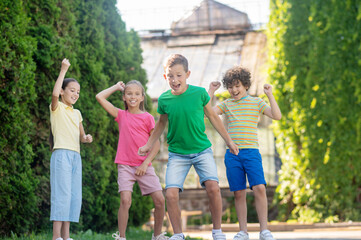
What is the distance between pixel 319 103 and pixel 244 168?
20.2ft


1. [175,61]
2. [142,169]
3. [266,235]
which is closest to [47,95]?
[142,169]

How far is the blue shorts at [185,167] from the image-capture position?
4289 millimetres

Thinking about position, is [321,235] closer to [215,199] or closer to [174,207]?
[215,199]

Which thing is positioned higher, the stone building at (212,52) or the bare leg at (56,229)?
the stone building at (212,52)

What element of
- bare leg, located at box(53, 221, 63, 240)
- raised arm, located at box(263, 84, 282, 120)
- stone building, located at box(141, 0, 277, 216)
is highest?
stone building, located at box(141, 0, 277, 216)

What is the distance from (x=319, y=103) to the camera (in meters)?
10.4

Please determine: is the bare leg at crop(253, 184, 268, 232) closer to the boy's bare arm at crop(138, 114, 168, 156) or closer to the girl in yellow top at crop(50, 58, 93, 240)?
the boy's bare arm at crop(138, 114, 168, 156)

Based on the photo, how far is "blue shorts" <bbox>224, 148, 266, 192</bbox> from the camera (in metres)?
4.62

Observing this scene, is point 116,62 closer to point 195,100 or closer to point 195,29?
point 195,100

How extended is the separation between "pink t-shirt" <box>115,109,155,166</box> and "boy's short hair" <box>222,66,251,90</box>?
2.78 feet

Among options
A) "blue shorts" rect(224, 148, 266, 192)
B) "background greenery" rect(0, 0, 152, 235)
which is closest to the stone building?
"background greenery" rect(0, 0, 152, 235)

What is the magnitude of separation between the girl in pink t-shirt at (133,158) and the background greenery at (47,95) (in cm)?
106

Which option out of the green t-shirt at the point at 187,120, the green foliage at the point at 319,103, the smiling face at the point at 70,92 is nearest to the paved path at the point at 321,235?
the green foliage at the point at 319,103

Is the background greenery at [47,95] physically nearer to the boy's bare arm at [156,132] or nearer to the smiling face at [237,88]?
the boy's bare arm at [156,132]
